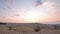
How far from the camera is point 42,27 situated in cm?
151

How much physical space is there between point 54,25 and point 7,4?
72 centimetres

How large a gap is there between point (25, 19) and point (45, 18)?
28 centimetres

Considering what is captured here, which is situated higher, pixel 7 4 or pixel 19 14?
pixel 7 4

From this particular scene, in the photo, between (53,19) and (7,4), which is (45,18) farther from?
(7,4)

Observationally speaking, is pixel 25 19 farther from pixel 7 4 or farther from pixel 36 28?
pixel 7 4

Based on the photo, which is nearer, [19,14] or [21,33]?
[21,33]

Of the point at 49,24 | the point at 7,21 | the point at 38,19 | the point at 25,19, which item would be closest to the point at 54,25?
the point at 49,24

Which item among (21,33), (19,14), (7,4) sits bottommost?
(21,33)

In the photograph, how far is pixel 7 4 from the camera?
1.57 meters

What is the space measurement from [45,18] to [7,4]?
0.57 m

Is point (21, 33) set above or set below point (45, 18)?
below

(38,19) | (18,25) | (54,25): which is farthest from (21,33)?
(54,25)

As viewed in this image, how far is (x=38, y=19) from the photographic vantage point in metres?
1.53

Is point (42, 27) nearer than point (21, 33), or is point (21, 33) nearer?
point (21, 33)
